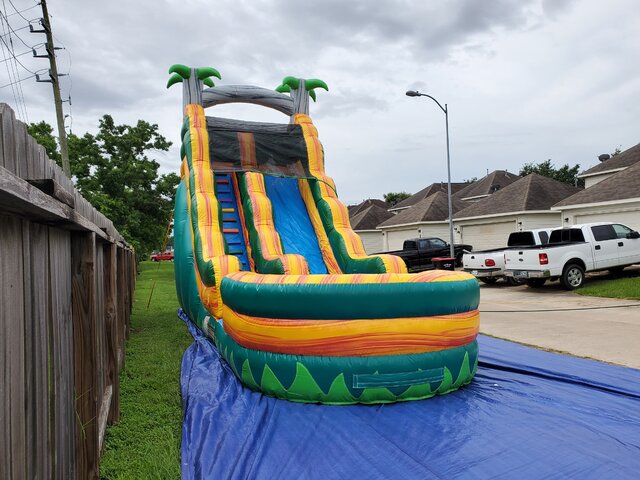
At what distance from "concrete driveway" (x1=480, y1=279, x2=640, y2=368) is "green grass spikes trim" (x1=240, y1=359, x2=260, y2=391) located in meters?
3.97

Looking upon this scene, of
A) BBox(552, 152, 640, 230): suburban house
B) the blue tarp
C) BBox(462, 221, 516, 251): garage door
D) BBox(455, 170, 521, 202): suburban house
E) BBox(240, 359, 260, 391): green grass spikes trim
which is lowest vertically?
the blue tarp

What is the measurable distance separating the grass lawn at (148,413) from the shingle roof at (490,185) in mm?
31792

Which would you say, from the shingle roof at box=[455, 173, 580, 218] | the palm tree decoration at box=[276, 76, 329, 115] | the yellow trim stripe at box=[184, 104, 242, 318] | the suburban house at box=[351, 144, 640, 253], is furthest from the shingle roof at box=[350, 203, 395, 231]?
the yellow trim stripe at box=[184, 104, 242, 318]

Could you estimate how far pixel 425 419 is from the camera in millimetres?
3412

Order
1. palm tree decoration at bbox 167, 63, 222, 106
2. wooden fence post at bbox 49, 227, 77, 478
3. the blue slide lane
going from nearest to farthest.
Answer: wooden fence post at bbox 49, 227, 77, 478 < the blue slide lane < palm tree decoration at bbox 167, 63, 222, 106

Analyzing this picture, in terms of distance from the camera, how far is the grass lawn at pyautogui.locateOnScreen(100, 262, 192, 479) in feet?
9.87

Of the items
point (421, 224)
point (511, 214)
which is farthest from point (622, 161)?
point (421, 224)

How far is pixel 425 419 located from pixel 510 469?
834 mm

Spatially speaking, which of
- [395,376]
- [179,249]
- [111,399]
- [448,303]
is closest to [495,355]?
[448,303]

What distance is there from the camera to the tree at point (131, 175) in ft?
75.8

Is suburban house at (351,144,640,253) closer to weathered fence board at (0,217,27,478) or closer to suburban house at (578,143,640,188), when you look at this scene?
suburban house at (578,143,640,188)

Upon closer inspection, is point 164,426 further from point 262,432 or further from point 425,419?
point 425,419

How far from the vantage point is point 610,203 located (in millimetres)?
15602

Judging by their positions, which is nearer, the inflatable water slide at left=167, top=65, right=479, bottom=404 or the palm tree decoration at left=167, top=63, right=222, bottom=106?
the inflatable water slide at left=167, top=65, right=479, bottom=404
